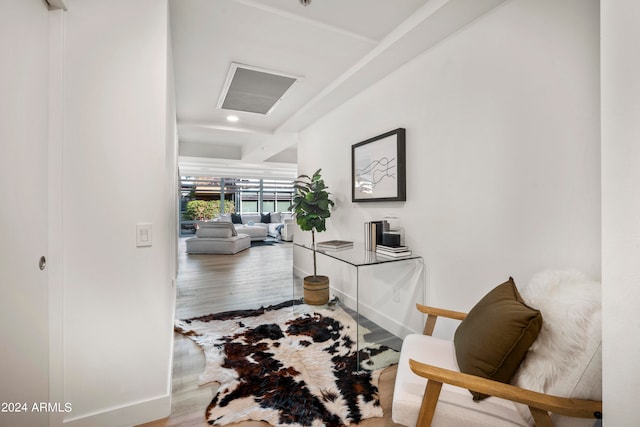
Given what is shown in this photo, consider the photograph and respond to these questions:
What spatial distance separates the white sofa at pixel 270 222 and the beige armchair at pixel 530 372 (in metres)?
7.20

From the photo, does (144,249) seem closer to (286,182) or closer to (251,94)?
(251,94)

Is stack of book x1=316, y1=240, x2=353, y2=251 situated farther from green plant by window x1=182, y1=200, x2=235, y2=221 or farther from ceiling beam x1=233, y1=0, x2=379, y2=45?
green plant by window x1=182, y1=200, x2=235, y2=221

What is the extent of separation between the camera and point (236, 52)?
2.39 metres

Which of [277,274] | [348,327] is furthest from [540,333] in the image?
A: [277,274]

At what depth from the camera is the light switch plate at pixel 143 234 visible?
1.50 meters

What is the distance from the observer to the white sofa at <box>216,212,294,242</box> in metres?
8.87

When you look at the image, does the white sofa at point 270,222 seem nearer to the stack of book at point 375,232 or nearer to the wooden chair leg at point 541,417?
the stack of book at point 375,232

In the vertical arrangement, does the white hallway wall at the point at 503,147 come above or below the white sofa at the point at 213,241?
above

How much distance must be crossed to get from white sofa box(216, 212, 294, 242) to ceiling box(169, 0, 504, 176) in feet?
17.8

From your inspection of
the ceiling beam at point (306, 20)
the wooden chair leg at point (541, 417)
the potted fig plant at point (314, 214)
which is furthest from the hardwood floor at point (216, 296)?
the ceiling beam at point (306, 20)

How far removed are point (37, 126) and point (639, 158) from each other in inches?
82.6

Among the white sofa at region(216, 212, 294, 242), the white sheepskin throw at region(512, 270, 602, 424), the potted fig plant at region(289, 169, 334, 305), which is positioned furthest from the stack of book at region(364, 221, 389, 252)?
the white sofa at region(216, 212, 294, 242)

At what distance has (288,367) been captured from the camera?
6.50 feet

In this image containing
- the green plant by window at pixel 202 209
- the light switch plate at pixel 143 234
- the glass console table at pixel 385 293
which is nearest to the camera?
the light switch plate at pixel 143 234
